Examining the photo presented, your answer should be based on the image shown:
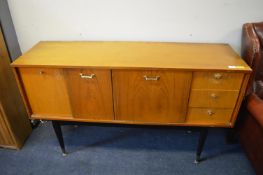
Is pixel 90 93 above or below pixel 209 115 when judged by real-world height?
above

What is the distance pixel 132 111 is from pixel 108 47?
47 centimetres

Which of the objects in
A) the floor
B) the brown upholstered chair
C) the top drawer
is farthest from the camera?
the floor

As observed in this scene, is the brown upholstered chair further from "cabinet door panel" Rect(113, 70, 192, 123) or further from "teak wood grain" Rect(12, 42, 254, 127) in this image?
"cabinet door panel" Rect(113, 70, 192, 123)

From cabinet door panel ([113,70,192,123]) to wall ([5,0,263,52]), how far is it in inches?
20.3

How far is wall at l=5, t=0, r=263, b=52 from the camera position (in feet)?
4.72

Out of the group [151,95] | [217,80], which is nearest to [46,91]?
[151,95]

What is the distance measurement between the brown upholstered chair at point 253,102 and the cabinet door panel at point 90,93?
866 millimetres

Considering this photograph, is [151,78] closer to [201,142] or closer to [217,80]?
[217,80]

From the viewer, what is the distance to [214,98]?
122 cm

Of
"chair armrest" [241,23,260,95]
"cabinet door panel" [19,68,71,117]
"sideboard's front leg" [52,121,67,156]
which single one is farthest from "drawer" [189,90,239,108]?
"sideboard's front leg" [52,121,67,156]

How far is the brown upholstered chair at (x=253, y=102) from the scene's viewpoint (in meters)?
1.27

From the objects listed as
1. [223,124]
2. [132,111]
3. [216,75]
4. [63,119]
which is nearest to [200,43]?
[216,75]

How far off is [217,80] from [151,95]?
374mm

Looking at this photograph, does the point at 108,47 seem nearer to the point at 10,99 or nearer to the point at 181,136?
the point at 10,99
